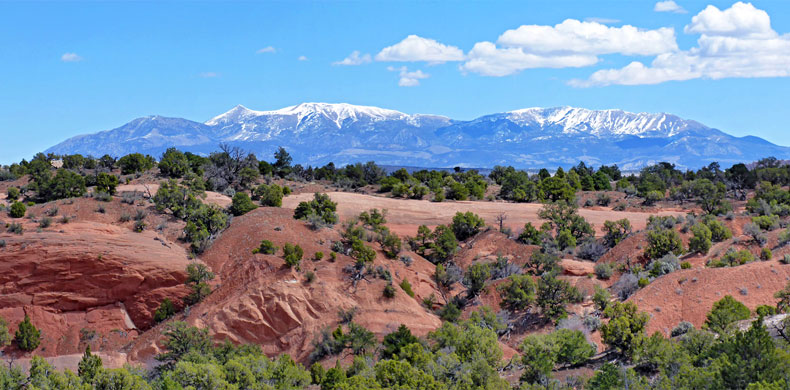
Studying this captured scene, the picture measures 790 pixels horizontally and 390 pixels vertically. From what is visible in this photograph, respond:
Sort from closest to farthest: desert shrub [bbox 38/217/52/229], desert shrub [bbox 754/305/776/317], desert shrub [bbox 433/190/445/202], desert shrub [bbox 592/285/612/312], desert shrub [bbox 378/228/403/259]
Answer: desert shrub [bbox 754/305/776/317], desert shrub [bbox 592/285/612/312], desert shrub [bbox 38/217/52/229], desert shrub [bbox 378/228/403/259], desert shrub [bbox 433/190/445/202]

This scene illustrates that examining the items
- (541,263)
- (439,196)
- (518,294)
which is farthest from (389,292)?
(439,196)

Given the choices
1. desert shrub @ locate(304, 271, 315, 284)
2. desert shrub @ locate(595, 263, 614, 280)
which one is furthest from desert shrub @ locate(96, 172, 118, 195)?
desert shrub @ locate(595, 263, 614, 280)

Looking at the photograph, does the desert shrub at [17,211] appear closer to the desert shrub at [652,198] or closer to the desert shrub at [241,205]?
the desert shrub at [241,205]

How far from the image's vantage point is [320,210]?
49.6m

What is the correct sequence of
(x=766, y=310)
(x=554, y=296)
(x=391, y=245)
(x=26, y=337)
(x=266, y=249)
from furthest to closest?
(x=391, y=245)
(x=266, y=249)
(x=554, y=296)
(x=26, y=337)
(x=766, y=310)

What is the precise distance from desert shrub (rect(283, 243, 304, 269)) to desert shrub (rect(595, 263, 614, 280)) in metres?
18.6

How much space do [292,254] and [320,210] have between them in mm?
9956

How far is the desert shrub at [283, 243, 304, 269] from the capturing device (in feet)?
130

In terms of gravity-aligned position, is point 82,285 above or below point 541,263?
above

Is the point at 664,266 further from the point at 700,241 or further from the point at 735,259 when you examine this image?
the point at 700,241

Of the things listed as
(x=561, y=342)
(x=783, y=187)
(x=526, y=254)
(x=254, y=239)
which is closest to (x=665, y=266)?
→ (x=526, y=254)

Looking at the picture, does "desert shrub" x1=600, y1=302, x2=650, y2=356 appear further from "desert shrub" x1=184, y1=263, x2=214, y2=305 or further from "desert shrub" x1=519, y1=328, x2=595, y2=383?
"desert shrub" x1=184, y1=263, x2=214, y2=305

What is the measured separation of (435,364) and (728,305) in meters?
14.1

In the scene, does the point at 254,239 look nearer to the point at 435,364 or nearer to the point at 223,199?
the point at 223,199
